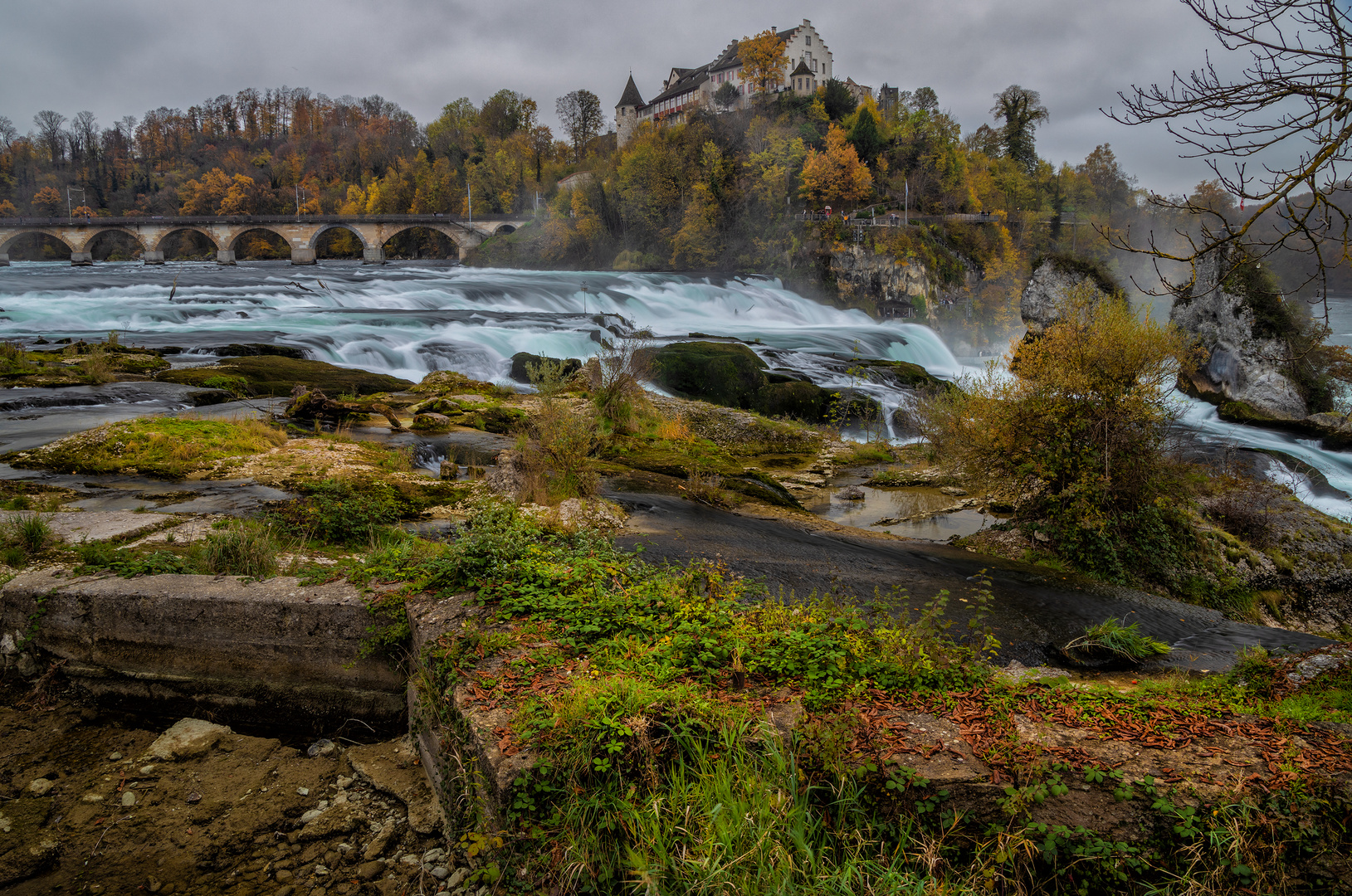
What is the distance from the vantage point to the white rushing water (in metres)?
21.0

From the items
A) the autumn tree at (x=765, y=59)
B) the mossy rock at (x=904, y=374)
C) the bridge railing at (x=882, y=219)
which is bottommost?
the mossy rock at (x=904, y=374)

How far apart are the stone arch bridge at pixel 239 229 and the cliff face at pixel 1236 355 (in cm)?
5515

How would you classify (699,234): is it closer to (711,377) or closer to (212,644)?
(711,377)

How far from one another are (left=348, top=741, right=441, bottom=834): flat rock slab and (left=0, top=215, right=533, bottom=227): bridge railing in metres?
65.5

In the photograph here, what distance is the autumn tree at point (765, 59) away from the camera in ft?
236

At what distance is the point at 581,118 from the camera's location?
91.8 m

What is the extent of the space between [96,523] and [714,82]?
87895mm

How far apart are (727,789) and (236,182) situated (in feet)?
320

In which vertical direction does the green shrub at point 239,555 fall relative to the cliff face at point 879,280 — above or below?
below

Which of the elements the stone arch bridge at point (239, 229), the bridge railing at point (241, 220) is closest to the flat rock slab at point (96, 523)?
the bridge railing at point (241, 220)

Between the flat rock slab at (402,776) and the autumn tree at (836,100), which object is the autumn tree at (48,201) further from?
the flat rock slab at (402,776)

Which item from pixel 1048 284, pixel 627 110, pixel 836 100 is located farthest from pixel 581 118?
pixel 1048 284

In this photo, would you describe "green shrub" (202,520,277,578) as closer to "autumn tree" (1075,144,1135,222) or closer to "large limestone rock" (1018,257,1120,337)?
"large limestone rock" (1018,257,1120,337)

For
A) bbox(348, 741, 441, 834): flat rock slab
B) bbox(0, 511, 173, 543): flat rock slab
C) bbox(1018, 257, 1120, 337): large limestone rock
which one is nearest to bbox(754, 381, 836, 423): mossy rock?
bbox(0, 511, 173, 543): flat rock slab
